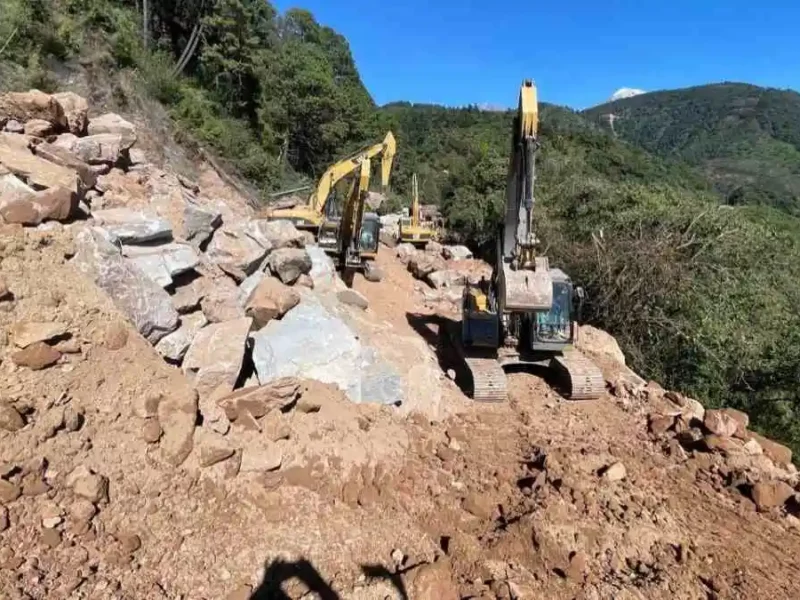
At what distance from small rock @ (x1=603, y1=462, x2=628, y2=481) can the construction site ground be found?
0.02 m

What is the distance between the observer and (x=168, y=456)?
426cm

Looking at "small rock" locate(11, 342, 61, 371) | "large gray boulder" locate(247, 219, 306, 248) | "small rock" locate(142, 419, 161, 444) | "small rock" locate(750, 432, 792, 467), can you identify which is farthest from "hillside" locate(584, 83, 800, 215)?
"small rock" locate(11, 342, 61, 371)

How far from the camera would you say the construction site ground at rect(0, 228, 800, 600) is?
3.53 metres

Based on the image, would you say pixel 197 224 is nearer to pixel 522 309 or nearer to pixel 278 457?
pixel 278 457

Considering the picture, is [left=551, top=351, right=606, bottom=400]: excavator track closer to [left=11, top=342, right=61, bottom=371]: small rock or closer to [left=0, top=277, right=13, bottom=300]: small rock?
[left=11, top=342, right=61, bottom=371]: small rock

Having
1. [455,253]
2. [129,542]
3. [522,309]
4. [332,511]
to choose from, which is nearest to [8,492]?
[129,542]

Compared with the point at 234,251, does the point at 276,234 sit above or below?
above

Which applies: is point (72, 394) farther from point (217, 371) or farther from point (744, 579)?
point (744, 579)

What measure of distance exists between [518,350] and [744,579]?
13.8 ft

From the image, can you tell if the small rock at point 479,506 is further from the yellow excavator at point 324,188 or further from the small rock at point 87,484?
the yellow excavator at point 324,188

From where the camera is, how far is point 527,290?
6523 mm

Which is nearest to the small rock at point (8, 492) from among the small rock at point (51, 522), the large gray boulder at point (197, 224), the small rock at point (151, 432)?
the small rock at point (51, 522)

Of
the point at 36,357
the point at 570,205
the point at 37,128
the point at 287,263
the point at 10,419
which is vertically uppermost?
the point at 37,128

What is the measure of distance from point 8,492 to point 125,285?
2370mm
